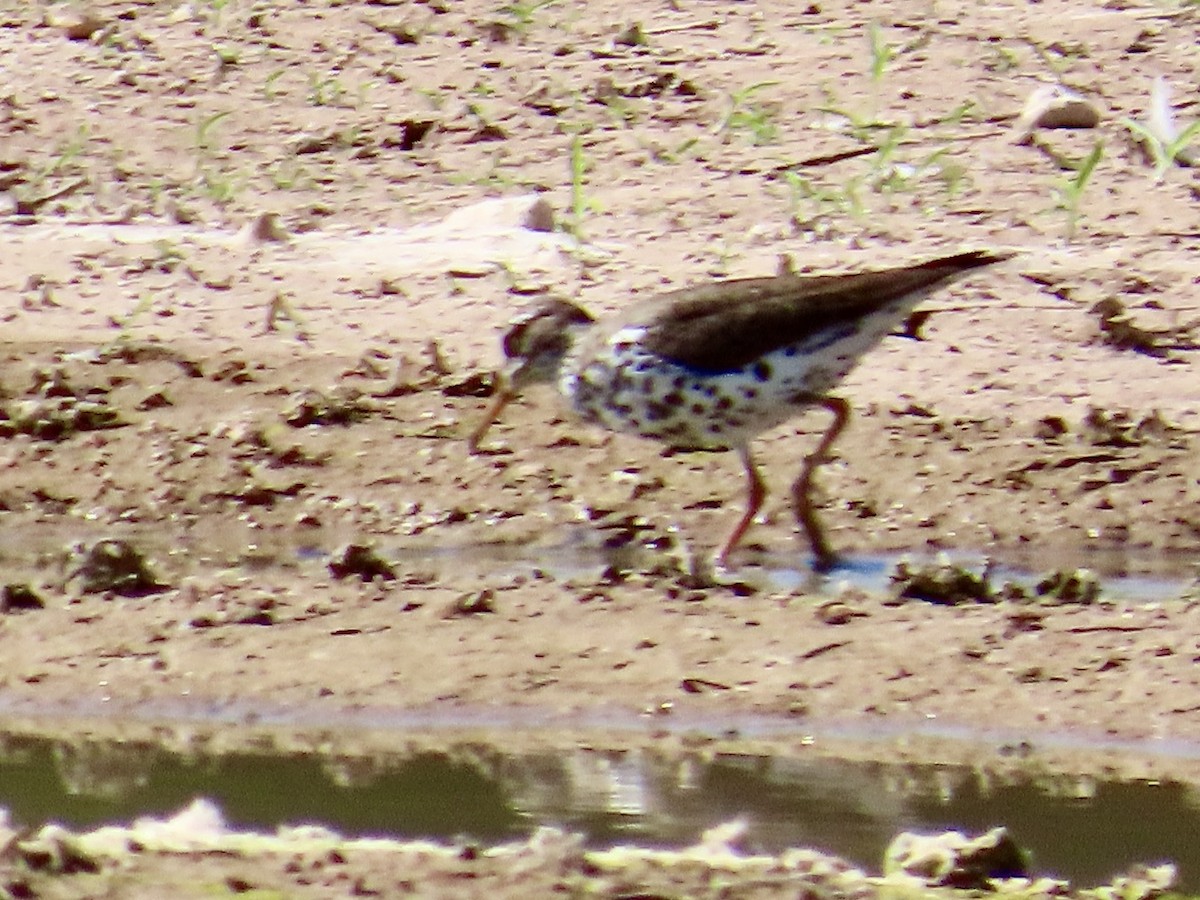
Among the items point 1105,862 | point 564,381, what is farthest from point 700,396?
point 1105,862

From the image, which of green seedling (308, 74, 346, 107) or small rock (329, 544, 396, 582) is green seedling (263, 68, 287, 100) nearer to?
green seedling (308, 74, 346, 107)

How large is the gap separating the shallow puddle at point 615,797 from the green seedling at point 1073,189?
5.14m

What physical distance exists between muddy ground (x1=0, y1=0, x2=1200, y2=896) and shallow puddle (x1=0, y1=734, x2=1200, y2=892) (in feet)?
1.22

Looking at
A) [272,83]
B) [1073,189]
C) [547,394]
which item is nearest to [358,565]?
[547,394]

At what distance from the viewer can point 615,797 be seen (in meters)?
6.39

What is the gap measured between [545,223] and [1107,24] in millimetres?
4054

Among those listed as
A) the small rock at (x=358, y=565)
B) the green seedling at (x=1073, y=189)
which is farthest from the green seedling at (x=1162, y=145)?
the small rock at (x=358, y=565)

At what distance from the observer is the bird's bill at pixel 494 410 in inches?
366

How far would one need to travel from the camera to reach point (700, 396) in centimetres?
854

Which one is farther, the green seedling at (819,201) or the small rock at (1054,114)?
the small rock at (1054,114)

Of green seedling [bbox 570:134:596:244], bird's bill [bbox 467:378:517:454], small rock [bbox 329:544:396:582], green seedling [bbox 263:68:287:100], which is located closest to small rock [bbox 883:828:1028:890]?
small rock [bbox 329:544:396:582]

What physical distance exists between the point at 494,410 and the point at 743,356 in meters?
1.19

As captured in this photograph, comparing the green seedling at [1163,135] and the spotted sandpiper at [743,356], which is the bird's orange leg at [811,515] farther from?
the green seedling at [1163,135]

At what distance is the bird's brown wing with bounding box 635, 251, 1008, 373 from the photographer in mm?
8531
